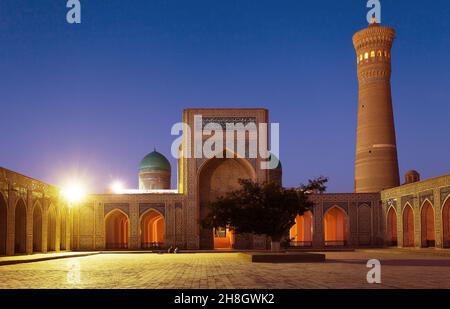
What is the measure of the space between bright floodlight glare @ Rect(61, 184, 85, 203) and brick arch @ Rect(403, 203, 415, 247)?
46.6ft

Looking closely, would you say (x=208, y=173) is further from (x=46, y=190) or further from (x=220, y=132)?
(x=46, y=190)

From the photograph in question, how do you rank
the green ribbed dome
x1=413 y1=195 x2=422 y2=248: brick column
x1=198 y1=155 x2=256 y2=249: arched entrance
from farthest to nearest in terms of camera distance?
the green ribbed dome → x1=198 y1=155 x2=256 y2=249: arched entrance → x1=413 y1=195 x2=422 y2=248: brick column

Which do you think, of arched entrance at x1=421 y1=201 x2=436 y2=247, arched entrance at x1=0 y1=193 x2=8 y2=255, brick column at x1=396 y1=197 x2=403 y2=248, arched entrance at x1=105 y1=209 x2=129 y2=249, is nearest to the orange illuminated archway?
brick column at x1=396 y1=197 x2=403 y2=248

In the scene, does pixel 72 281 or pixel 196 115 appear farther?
pixel 196 115

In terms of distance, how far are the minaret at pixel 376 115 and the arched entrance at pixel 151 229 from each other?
411 inches

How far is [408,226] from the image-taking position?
86.7 feet

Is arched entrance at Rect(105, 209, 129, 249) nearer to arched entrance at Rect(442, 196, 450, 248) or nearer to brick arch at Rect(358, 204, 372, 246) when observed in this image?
brick arch at Rect(358, 204, 372, 246)

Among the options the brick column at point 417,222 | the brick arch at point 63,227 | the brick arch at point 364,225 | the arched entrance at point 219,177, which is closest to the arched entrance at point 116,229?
the brick arch at point 63,227

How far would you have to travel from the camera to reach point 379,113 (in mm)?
30859

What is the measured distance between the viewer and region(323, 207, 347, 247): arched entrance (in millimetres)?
30688

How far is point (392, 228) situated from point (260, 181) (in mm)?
6391
